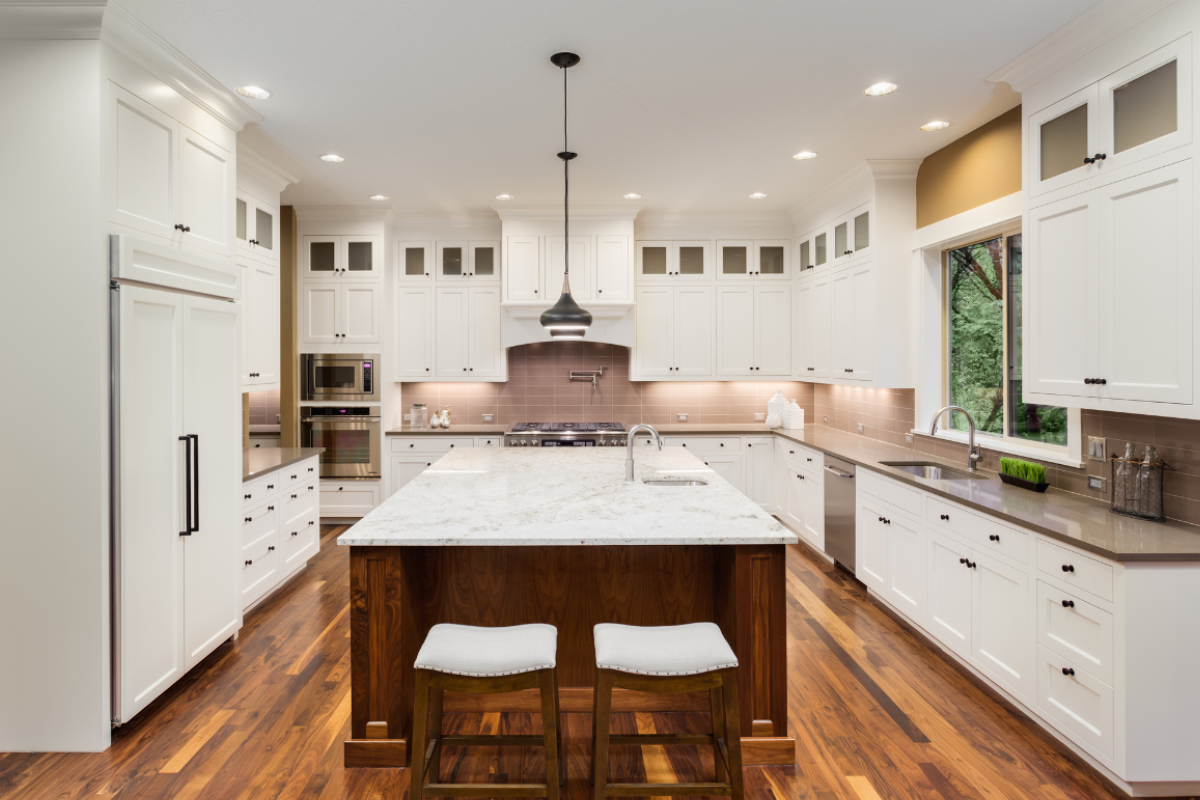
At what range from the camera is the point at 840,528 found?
440cm

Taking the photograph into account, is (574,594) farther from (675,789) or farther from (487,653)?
(675,789)

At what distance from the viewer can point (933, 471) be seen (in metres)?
3.93

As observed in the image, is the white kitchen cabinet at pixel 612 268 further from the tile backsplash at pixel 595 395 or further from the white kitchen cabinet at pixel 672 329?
the tile backsplash at pixel 595 395

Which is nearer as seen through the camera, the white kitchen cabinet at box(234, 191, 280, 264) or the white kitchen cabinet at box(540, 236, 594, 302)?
the white kitchen cabinet at box(234, 191, 280, 264)

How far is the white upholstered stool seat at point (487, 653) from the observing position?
1.86 m

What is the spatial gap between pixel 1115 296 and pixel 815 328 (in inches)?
119

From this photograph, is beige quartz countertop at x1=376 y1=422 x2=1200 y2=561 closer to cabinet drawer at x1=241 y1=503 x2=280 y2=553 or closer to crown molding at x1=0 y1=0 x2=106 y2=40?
cabinet drawer at x1=241 y1=503 x2=280 y2=553

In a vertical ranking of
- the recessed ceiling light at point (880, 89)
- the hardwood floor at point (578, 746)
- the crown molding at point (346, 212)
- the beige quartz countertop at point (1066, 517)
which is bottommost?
the hardwood floor at point (578, 746)

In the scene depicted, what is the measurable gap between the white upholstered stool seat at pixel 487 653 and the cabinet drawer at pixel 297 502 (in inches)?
100

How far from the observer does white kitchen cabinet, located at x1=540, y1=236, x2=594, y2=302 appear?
5.65m

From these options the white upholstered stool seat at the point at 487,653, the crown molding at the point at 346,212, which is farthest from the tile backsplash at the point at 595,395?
the white upholstered stool seat at the point at 487,653

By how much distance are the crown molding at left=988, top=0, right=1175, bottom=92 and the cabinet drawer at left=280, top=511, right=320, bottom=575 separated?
4661mm

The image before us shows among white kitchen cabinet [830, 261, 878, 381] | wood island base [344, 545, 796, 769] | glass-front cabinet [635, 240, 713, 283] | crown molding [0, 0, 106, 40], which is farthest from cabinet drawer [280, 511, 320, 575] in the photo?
white kitchen cabinet [830, 261, 878, 381]

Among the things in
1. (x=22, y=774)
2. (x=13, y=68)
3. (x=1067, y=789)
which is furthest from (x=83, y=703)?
(x=1067, y=789)
